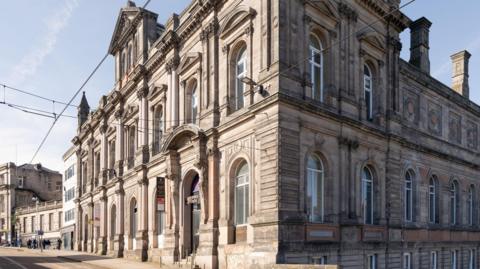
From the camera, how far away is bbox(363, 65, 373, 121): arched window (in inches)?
1006

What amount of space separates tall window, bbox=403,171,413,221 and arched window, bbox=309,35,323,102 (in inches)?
366

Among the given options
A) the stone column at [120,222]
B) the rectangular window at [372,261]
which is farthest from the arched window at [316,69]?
the stone column at [120,222]

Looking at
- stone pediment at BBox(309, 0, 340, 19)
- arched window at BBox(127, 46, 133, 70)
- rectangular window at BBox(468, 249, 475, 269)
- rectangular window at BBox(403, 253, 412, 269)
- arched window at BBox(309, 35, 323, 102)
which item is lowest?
rectangular window at BBox(468, 249, 475, 269)

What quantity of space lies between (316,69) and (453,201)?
17.1 metres

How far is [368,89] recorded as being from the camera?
25.9 m

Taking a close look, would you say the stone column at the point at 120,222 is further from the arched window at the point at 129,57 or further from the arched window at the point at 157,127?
the arched window at the point at 129,57

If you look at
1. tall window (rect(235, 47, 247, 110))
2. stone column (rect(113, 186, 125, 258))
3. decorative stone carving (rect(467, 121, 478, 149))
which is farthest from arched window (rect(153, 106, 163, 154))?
decorative stone carving (rect(467, 121, 478, 149))

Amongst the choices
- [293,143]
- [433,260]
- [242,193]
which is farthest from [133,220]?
[433,260]

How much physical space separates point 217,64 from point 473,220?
23046mm

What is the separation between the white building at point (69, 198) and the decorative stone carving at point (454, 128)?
3917 cm

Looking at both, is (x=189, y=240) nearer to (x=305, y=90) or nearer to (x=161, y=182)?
(x=161, y=182)

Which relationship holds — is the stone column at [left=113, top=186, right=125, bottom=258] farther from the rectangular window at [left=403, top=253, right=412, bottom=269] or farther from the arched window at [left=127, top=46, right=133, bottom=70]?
the rectangular window at [left=403, top=253, right=412, bottom=269]

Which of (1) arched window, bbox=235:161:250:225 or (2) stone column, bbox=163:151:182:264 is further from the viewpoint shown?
(2) stone column, bbox=163:151:182:264

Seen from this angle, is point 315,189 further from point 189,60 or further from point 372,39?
point 189,60
